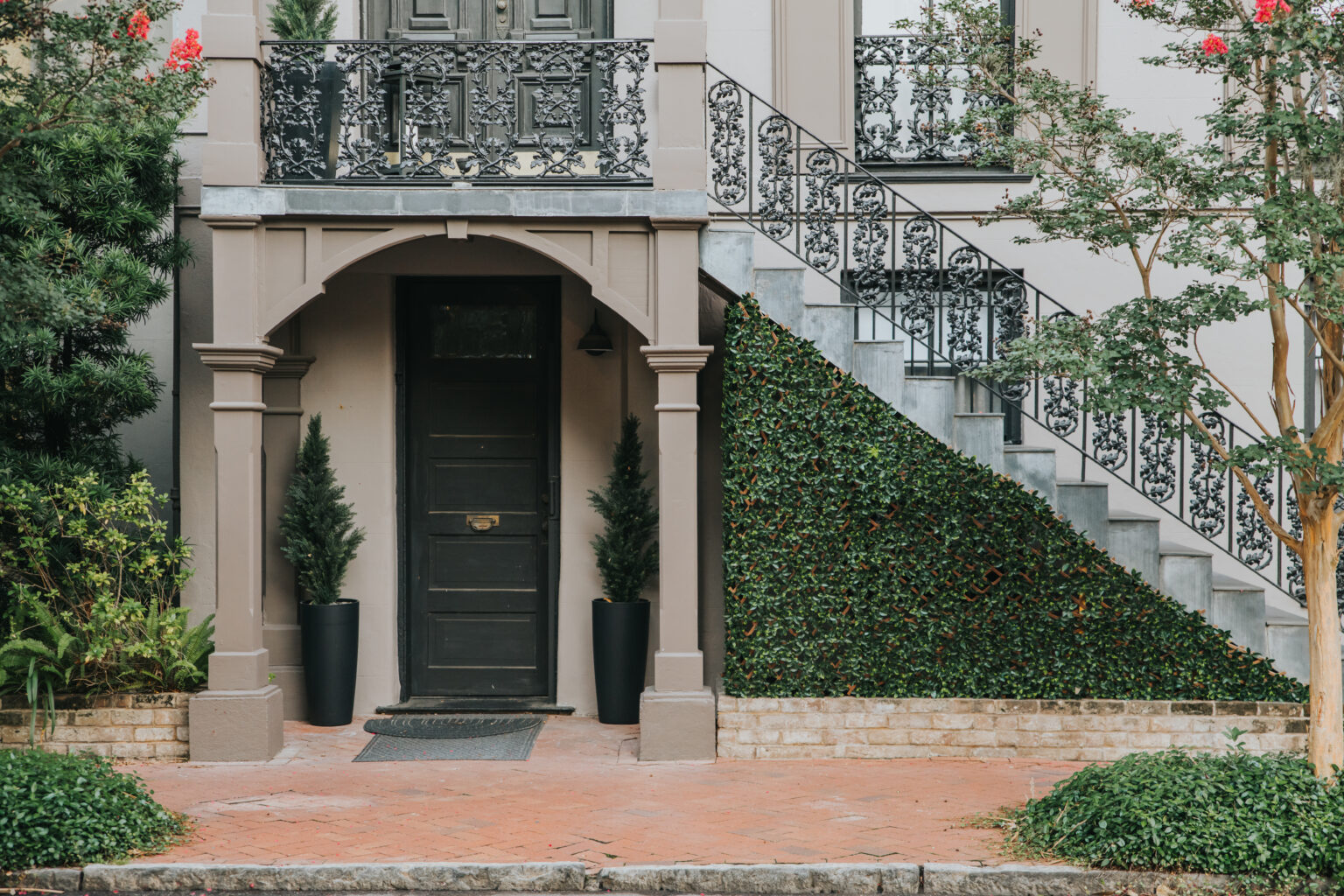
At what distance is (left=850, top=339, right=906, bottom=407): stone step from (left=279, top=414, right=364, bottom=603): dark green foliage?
3904mm

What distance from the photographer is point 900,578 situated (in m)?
7.75

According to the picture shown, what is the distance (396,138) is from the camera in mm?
8703

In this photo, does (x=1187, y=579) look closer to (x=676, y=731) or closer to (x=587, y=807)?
(x=676, y=731)

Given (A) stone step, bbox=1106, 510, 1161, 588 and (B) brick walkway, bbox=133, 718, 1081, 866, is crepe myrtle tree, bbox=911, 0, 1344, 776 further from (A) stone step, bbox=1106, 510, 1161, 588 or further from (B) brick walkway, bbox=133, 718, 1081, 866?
(B) brick walkway, bbox=133, 718, 1081, 866

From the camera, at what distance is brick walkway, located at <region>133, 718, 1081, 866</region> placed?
5.79 m

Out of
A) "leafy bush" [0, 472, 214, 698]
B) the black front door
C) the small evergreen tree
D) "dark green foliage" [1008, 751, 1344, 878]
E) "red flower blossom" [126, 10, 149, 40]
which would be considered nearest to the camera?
"dark green foliage" [1008, 751, 1344, 878]

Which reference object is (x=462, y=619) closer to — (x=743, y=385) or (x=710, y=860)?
(x=743, y=385)

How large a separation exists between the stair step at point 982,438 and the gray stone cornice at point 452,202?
214 centimetres

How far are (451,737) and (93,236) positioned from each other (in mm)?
4173

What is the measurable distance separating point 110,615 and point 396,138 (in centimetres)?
375

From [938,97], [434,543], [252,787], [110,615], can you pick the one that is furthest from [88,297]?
[938,97]

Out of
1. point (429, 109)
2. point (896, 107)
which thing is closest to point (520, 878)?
point (429, 109)

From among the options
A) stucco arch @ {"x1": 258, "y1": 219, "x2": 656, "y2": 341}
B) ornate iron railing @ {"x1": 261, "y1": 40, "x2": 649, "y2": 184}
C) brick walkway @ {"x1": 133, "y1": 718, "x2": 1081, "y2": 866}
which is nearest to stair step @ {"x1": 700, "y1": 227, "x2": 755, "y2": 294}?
stucco arch @ {"x1": 258, "y1": 219, "x2": 656, "y2": 341}

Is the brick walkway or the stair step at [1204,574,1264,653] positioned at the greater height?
the stair step at [1204,574,1264,653]
